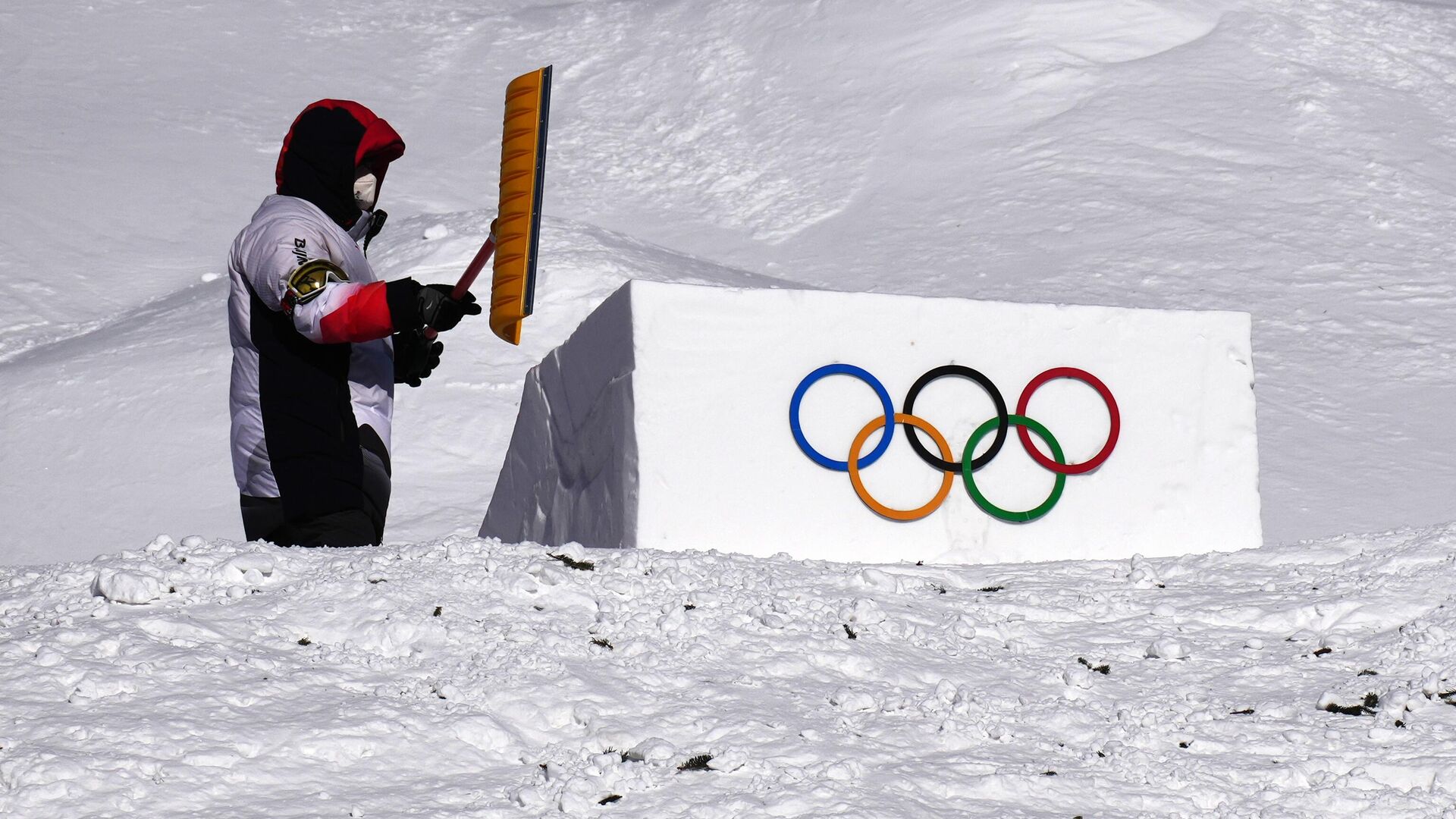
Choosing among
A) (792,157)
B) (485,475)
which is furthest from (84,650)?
(792,157)

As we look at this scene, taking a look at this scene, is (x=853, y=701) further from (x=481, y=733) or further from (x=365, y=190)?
(x=365, y=190)

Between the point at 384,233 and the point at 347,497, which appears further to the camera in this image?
the point at 384,233

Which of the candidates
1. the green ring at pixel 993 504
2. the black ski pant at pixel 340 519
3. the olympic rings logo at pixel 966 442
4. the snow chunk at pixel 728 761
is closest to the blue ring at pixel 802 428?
the olympic rings logo at pixel 966 442

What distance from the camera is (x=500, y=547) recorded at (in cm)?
380

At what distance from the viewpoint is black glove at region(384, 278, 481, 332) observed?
3639mm

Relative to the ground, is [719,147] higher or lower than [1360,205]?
higher

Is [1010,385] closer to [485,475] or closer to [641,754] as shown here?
[641,754]

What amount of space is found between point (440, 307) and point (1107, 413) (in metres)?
1.99

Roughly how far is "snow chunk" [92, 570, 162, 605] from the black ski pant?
1.72 ft

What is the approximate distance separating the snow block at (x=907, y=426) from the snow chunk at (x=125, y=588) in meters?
1.27

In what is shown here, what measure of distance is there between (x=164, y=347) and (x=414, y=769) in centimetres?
689

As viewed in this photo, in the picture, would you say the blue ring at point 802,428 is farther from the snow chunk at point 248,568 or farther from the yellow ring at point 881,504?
the snow chunk at point 248,568

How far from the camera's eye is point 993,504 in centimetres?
448

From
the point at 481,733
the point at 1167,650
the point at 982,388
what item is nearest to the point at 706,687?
the point at 481,733
